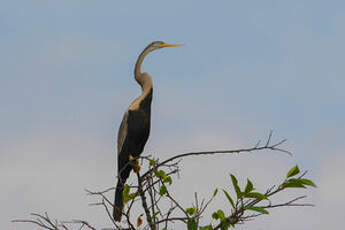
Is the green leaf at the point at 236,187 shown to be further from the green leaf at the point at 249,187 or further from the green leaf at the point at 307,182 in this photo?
the green leaf at the point at 307,182

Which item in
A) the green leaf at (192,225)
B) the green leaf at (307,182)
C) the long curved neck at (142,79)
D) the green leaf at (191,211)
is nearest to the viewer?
the green leaf at (307,182)

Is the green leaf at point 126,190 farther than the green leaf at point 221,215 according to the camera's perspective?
Yes

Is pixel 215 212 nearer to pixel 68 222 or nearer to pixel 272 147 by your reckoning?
pixel 272 147

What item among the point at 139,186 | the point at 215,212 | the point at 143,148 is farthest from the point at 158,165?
the point at 143,148

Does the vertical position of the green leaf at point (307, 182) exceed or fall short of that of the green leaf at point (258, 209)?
it exceeds it

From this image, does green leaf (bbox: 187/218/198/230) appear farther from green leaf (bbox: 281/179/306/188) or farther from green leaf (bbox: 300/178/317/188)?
green leaf (bbox: 300/178/317/188)

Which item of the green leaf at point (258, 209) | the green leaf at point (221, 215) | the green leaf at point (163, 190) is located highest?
the green leaf at point (163, 190)

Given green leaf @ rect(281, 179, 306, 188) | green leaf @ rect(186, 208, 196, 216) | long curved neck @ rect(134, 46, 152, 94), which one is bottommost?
green leaf @ rect(186, 208, 196, 216)

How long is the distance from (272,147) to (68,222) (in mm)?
1502

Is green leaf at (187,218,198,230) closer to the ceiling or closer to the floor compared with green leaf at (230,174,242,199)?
closer to the floor

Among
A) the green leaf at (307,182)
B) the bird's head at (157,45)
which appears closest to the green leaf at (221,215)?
the green leaf at (307,182)

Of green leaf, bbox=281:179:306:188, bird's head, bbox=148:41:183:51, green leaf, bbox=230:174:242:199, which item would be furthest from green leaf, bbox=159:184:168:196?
bird's head, bbox=148:41:183:51

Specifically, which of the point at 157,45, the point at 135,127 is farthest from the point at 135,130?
the point at 157,45

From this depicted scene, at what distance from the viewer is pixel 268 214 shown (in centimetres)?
338
